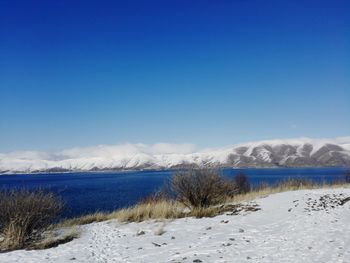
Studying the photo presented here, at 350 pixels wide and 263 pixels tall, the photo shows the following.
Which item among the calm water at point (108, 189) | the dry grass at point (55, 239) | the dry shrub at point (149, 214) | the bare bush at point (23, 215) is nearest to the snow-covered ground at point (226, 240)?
the dry grass at point (55, 239)

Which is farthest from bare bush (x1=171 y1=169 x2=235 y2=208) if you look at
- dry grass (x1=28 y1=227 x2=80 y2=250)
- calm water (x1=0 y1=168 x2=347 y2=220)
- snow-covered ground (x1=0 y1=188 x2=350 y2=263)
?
dry grass (x1=28 y1=227 x2=80 y2=250)

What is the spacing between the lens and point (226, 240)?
10102 millimetres

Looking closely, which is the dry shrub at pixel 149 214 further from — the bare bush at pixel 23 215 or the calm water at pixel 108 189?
the bare bush at pixel 23 215

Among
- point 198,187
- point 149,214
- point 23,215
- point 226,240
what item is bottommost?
point 226,240

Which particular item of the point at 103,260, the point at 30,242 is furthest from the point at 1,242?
the point at 103,260

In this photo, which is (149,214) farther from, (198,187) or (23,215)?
(23,215)

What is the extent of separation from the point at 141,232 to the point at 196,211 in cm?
347

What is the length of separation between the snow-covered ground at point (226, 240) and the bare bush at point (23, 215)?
1235mm

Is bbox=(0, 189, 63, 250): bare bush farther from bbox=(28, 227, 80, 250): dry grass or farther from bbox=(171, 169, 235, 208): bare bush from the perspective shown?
bbox=(171, 169, 235, 208): bare bush

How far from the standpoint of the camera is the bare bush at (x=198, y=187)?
16.7m

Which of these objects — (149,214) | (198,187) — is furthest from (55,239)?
(198,187)

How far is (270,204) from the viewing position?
50.9 ft

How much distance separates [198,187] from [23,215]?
761 cm

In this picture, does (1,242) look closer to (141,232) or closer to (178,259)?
(141,232)
